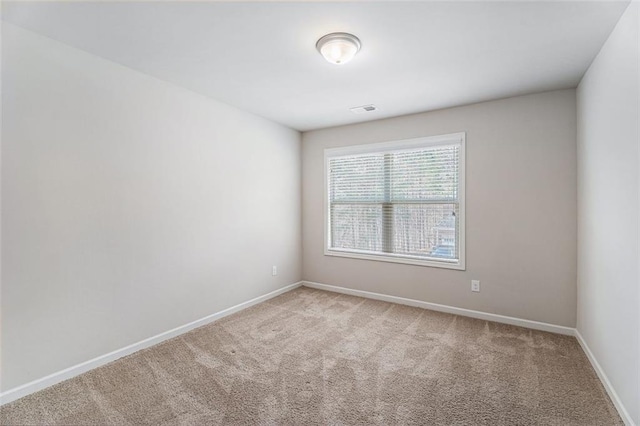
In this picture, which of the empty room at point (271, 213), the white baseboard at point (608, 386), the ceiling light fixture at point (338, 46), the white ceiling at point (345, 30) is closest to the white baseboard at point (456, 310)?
the empty room at point (271, 213)

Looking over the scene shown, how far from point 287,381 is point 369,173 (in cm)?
287

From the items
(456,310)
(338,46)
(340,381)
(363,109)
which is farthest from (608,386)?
(363,109)

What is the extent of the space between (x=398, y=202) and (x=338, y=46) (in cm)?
236

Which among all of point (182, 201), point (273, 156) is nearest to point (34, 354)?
point (182, 201)

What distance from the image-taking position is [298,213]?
475 cm

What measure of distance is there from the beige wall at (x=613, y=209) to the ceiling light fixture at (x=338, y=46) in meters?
1.57

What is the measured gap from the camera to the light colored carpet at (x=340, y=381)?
1.89m

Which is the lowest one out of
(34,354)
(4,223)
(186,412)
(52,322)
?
(186,412)

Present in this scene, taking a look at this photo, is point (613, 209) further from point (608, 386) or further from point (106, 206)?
point (106, 206)

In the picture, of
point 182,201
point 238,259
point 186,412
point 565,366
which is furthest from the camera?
point 238,259

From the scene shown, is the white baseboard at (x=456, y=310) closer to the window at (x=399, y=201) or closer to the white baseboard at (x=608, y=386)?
the white baseboard at (x=608, y=386)

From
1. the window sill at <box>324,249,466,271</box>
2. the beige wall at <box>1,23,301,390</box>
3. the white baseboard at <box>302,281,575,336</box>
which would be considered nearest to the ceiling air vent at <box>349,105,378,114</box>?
the beige wall at <box>1,23,301,390</box>

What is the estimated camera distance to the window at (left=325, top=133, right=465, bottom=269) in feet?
12.1

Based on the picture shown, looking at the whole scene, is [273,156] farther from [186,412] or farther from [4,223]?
[186,412]
